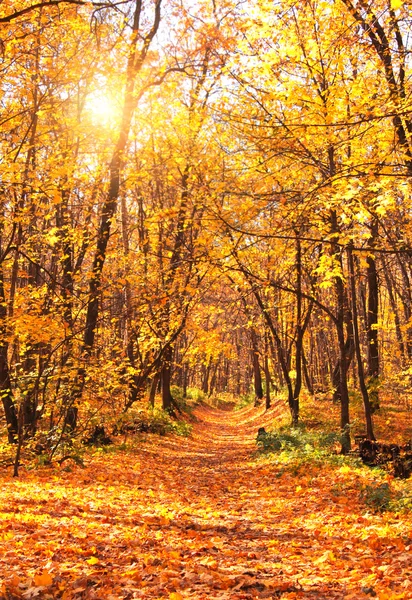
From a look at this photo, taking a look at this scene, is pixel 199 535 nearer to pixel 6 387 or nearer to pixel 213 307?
pixel 6 387

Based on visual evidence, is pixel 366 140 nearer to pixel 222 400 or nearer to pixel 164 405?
pixel 164 405

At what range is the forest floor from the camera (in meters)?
4.20

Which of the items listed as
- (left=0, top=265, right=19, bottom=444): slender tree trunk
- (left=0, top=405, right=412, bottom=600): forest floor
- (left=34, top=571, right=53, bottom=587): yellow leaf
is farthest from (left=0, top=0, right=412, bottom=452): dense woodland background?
(left=34, top=571, right=53, bottom=587): yellow leaf

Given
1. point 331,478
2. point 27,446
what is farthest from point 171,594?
point 27,446

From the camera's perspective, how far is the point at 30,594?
12.0 feet

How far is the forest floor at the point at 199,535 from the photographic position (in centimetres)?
420

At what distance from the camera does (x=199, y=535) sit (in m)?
5.95

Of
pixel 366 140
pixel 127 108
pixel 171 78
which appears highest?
pixel 171 78

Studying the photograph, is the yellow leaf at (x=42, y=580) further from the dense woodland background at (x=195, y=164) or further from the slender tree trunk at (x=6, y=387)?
the slender tree trunk at (x=6, y=387)

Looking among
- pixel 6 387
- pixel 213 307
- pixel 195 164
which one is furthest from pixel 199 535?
pixel 213 307

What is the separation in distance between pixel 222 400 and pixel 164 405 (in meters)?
22.5

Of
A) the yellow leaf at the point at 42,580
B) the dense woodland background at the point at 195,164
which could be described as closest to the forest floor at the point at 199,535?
the yellow leaf at the point at 42,580

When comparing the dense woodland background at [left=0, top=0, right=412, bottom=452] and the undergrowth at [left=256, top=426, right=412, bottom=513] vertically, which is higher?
the dense woodland background at [left=0, top=0, right=412, bottom=452]

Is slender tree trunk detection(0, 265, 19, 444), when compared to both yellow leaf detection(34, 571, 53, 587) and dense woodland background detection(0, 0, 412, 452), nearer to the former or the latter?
dense woodland background detection(0, 0, 412, 452)
